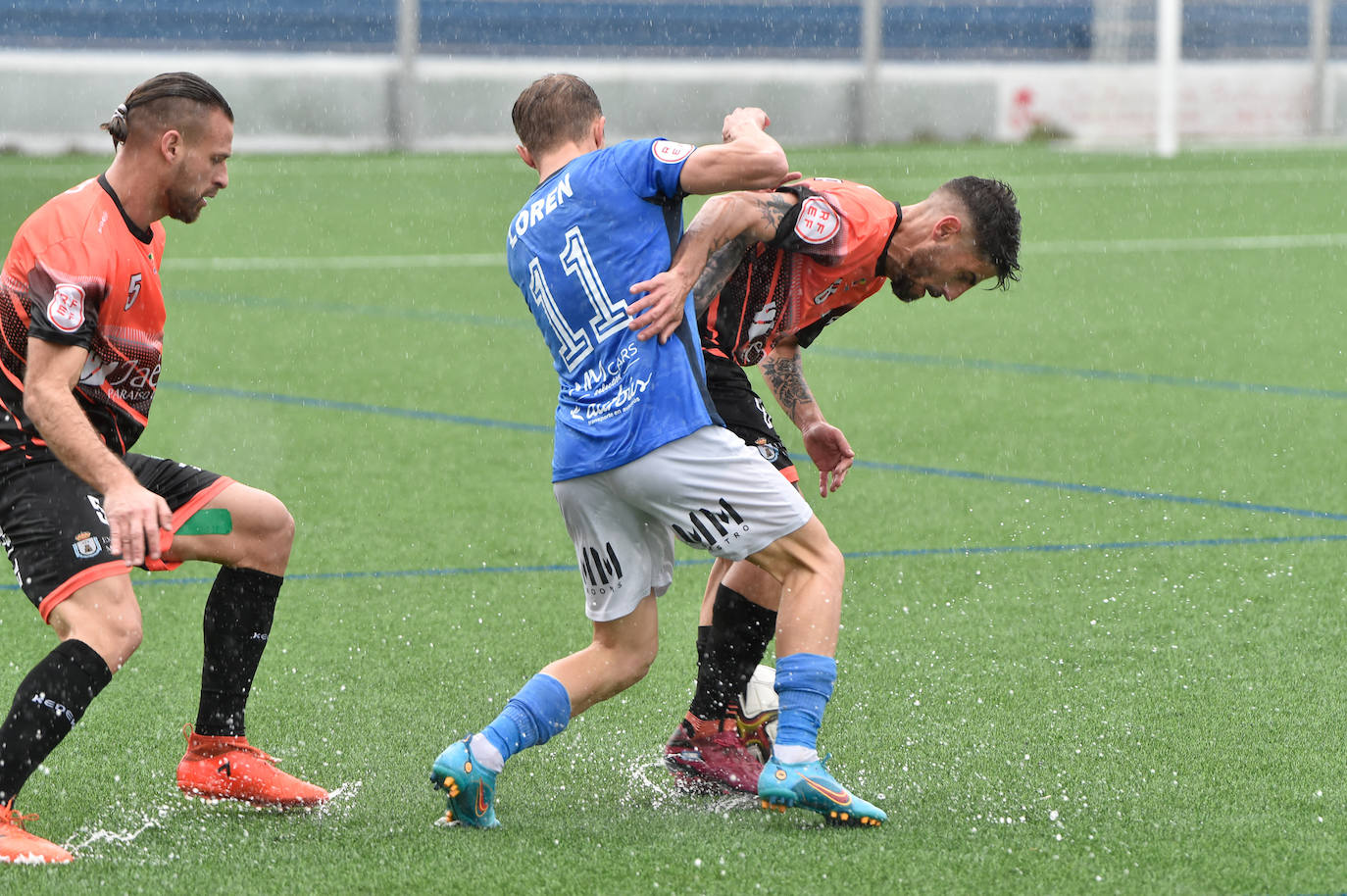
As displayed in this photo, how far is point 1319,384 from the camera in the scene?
9.71 metres

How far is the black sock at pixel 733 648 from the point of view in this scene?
4465mm

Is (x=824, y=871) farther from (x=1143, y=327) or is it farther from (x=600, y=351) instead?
(x=1143, y=327)

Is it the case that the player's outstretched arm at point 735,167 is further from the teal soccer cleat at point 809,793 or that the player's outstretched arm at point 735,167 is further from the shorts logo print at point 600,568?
the teal soccer cleat at point 809,793

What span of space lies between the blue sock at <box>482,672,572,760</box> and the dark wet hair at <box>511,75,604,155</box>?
4.09 feet

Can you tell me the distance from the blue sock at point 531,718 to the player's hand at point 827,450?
106cm

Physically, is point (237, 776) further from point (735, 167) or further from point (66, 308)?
point (735, 167)

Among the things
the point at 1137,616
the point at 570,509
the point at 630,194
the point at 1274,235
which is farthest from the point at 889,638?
the point at 1274,235

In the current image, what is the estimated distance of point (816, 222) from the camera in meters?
4.08

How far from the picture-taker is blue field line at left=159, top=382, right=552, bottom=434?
912 cm

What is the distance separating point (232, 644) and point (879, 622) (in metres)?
2.27

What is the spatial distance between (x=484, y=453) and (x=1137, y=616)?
374 centimetres

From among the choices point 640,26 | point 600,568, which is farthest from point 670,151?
point 640,26

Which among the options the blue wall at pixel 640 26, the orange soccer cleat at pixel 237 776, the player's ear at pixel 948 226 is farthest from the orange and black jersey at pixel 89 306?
the blue wall at pixel 640 26

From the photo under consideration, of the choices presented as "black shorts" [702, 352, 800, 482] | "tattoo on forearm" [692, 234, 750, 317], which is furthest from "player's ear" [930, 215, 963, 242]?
"black shorts" [702, 352, 800, 482]
